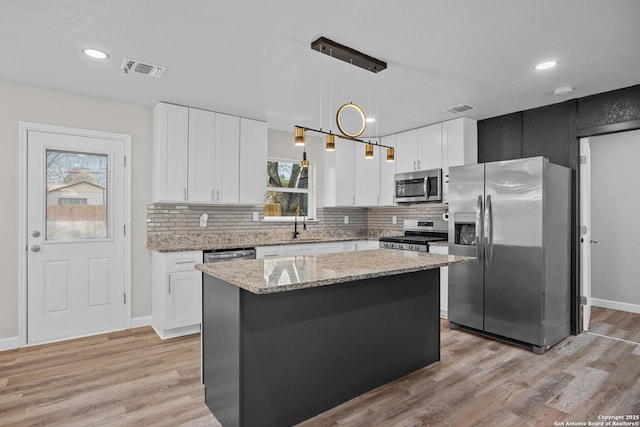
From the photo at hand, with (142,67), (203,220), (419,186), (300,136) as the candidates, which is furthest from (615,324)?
(142,67)

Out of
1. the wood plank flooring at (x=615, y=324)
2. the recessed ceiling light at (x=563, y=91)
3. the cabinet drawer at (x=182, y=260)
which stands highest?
the recessed ceiling light at (x=563, y=91)

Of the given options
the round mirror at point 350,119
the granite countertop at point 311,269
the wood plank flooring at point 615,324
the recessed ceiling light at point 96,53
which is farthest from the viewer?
the round mirror at point 350,119

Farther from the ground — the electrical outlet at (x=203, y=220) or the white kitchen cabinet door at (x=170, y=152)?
the white kitchen cabinet door at (x=170, y=152)

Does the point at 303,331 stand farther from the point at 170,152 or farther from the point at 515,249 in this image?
the point at 170,152

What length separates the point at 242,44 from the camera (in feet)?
8.54

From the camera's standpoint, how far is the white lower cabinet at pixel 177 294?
366 centimetres

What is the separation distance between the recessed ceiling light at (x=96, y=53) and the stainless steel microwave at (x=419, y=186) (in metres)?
3.64

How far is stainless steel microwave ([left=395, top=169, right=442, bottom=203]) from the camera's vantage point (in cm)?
459

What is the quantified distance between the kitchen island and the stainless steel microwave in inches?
79.8

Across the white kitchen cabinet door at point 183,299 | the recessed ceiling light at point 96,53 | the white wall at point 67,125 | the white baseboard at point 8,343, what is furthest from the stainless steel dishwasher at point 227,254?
the recessed ceiling light at point 96,53

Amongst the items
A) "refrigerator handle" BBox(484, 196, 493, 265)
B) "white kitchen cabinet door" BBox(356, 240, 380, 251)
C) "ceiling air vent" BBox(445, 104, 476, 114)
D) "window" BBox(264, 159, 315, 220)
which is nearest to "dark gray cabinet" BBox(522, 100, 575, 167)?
"ceiling air vent" BBox(445, 104, 476, 114)

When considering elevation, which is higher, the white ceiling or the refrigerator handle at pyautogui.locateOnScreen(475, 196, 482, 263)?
the white ceiling

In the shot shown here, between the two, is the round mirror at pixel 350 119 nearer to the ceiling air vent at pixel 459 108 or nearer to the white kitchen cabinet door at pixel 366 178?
the white kitchen cabinet door at pixel 366 178

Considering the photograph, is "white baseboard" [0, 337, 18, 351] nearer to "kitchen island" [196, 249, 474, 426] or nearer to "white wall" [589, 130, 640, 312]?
"kitchen island" [196, 249, 474, 426]
